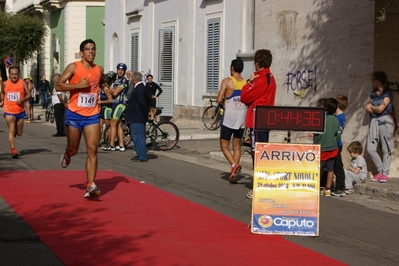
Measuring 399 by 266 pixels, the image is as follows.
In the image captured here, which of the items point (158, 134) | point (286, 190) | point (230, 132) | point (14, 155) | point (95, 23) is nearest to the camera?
point (286, 190)

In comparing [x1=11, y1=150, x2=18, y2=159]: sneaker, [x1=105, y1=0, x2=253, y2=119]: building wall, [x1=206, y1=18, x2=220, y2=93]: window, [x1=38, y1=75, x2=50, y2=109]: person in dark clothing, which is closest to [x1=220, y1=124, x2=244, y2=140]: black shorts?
[x1=11, y1=150, x2=18, y2=159]: sneaker

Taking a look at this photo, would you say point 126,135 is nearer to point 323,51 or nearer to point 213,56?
point 323,51

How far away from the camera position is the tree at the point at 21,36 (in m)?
47.0

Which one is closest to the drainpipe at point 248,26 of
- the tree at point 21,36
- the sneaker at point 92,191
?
the sneaker at point 92,191

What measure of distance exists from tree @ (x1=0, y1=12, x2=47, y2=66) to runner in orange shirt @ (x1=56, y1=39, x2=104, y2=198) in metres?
37.5

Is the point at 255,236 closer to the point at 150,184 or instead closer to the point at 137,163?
the point at 150,184

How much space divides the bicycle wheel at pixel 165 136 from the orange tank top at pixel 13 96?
3746 mm

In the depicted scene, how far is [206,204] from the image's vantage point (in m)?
10.7

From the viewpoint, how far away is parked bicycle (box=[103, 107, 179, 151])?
60.8ft

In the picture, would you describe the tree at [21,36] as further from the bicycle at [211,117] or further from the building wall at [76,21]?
the bicycle at [211,117]

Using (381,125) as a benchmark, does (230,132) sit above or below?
below

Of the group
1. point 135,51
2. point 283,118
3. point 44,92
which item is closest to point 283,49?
point 283,118

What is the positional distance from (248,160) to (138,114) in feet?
8.21

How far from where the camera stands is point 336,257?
773cm
